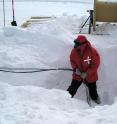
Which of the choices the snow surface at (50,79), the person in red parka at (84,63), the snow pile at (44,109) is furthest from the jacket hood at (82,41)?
the snow pile at (44,109)

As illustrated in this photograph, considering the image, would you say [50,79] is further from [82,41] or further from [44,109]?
[44,109]

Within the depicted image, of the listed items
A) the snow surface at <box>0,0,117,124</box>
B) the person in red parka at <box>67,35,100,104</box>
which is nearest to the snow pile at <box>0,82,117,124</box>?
the snow surface at <box>0,0,117,124</box>

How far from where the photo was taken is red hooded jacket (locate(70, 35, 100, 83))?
7348 millimetres

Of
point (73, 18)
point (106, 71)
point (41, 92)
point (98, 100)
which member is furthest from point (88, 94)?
point (73, 18)

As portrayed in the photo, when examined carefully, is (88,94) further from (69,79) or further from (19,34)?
(19,34)

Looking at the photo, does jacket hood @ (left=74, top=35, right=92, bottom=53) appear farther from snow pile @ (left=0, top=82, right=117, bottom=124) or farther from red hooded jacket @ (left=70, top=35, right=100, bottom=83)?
snow pile @ (left=0, top=82, right=117, bottom=124)

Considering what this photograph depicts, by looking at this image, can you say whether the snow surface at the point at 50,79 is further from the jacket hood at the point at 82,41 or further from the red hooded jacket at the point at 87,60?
the jacket hood at the point at 82,41

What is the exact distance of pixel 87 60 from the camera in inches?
291

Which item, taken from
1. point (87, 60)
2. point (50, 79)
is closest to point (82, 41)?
point (87, 60)

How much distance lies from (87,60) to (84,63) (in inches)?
4.8

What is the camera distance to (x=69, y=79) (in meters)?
8.49

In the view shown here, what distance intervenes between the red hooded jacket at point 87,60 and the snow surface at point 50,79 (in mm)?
621

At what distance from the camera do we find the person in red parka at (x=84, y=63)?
7.30 meters

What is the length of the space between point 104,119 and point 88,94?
297cm
